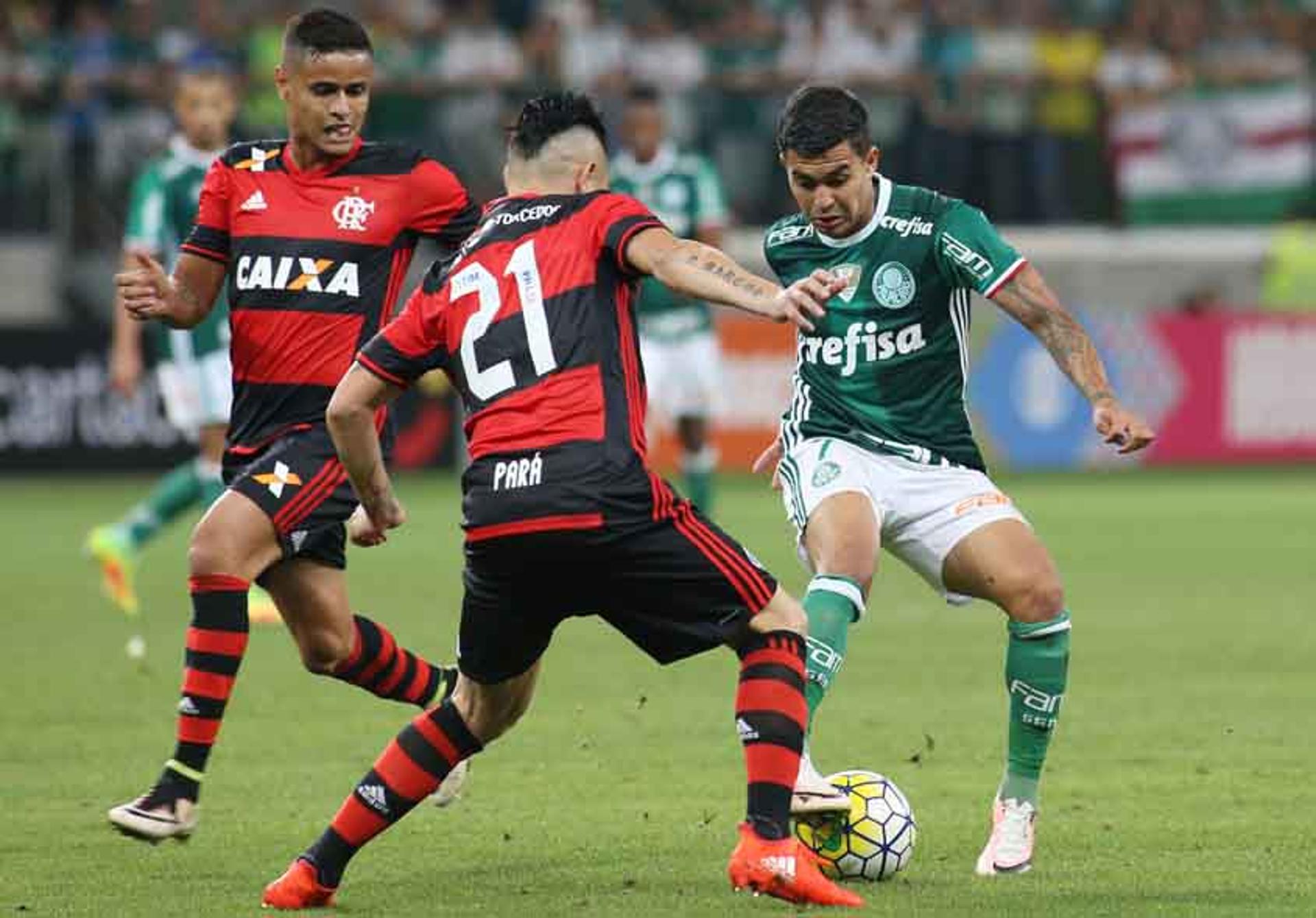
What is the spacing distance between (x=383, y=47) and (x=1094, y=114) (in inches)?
250

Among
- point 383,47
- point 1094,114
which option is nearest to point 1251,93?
point 1094,114

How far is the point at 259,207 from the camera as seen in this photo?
7395 mm

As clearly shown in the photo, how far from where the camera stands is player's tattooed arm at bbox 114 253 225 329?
704cm

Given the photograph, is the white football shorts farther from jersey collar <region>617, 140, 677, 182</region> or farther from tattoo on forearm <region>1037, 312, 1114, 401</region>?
jersey collar <region>617, 140, 677, 182</region>

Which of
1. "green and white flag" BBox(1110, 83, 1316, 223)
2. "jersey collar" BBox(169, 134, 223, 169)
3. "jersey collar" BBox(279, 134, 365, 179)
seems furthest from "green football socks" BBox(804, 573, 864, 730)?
"green and white flag" BBox(1110, 83, 1316, 223)

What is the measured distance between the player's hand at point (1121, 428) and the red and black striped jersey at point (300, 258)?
2206mm

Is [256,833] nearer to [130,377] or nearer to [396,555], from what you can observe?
[130,377]

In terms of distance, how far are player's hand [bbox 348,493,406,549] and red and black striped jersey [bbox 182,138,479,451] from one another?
94 centimetres

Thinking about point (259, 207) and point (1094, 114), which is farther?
point (1094, 114)

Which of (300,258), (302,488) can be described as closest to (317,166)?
(300,258)

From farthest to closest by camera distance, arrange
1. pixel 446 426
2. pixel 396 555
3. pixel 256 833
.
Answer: pixel 446 426 → pixel 396 555 → pixel 256 833

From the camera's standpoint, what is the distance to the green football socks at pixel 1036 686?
663cm

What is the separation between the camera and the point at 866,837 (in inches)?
251

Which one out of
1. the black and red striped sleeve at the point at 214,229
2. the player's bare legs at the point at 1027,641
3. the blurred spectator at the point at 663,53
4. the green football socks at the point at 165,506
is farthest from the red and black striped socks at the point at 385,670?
the blurred spectator at the point at 663,53
